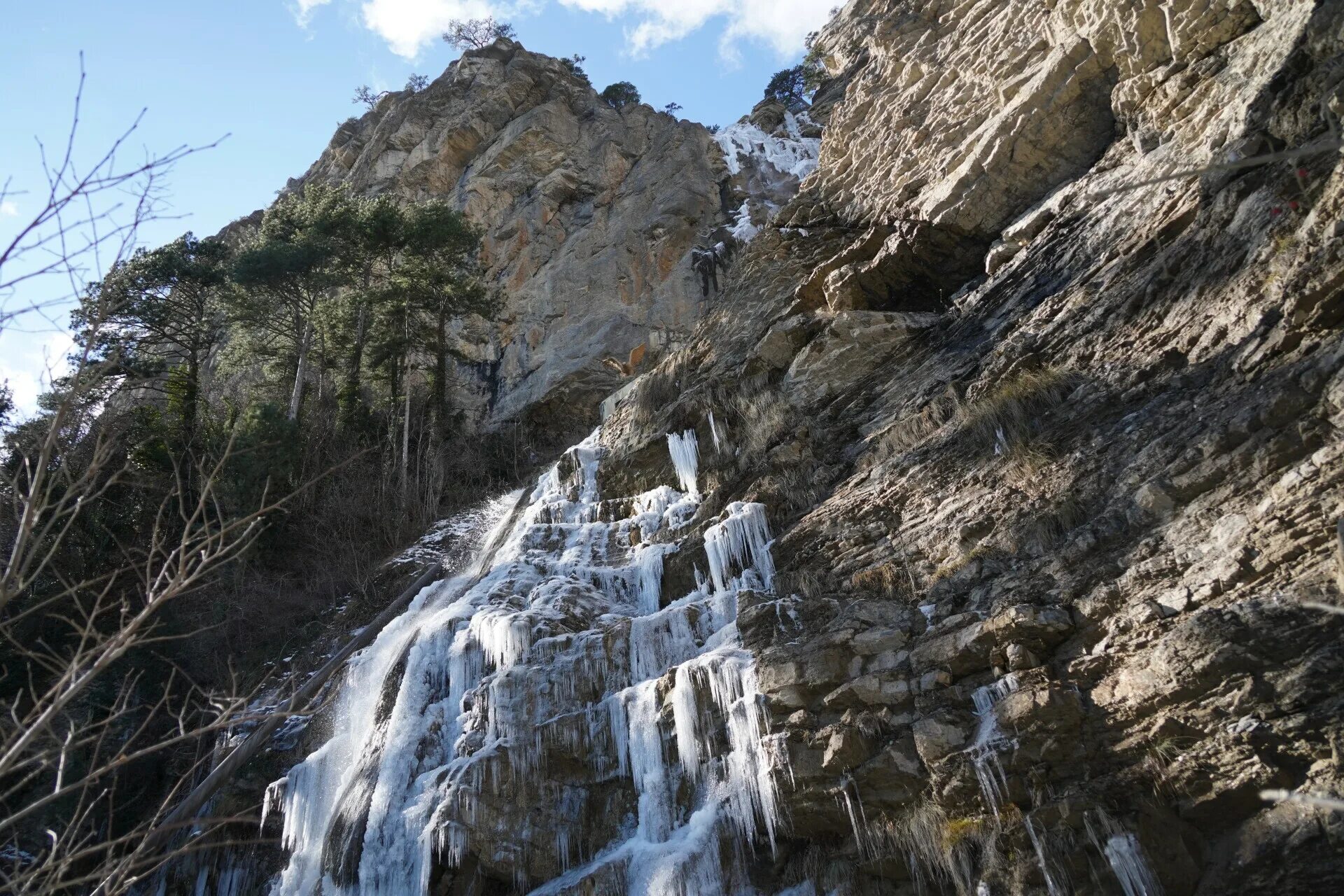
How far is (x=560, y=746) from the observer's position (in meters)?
9.03

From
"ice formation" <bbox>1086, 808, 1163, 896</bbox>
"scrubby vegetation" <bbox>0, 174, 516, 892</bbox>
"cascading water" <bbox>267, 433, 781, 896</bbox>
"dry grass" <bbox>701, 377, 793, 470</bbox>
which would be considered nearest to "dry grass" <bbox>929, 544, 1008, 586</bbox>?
"cascading water" <bbox>267, 433, 781, 896</bbox>

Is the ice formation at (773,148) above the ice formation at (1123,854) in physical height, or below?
above

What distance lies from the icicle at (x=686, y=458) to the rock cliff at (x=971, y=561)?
0.28 ft

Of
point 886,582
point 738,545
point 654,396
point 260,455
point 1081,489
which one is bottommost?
point 886,582

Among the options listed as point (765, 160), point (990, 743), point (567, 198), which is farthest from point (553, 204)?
point (990, 743)

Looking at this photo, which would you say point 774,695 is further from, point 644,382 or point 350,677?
point 644,382

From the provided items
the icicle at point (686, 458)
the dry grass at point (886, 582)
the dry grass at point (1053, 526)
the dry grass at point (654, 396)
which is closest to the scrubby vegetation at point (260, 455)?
the dry grass at point (654, 396)

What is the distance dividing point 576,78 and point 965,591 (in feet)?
104

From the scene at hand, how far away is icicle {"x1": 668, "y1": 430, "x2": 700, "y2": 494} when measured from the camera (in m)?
13.5

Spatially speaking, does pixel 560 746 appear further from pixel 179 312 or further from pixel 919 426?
pixel 179 312

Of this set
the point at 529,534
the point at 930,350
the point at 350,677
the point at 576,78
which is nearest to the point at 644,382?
the point at 529,534

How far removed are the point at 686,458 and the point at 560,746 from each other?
18.8 ft

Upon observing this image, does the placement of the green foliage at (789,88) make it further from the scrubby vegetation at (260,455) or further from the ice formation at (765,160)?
the scrubby vegetation at (260,455)

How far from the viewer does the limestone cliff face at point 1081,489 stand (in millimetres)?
5848
